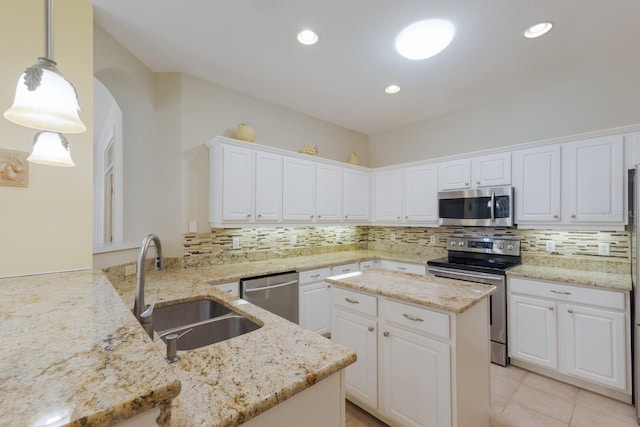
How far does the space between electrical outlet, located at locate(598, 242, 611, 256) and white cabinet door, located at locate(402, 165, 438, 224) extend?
5.02 ft

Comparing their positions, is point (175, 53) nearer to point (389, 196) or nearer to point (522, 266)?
point (389, 196)

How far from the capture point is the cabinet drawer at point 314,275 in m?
3.10

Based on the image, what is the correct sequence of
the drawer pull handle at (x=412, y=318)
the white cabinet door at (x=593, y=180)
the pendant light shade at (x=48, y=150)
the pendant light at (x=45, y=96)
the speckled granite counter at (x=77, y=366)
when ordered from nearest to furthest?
the speckled granite counter at (x=77, y=366), the pendant light at (x=45, y=96), the pendant light shade at (x=48, y=150), the drawer pull handle at (x=412, y=318), the white cabinet door at (x=593, y=180)

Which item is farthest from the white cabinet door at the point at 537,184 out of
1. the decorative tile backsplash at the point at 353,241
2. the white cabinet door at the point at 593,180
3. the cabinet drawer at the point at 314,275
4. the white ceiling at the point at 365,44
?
the cabinet drawer at the point at 314,275

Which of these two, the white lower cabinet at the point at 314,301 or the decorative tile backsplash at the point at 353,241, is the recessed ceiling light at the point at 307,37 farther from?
the white lower cabinet at the point at 314,301

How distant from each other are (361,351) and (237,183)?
77.1 inches

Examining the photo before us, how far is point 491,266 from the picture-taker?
2.96 metres

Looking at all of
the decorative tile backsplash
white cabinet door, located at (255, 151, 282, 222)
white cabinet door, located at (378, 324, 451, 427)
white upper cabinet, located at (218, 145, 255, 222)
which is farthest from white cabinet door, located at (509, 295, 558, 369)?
white upper cabinet, located at (218, 145, 255, 222)

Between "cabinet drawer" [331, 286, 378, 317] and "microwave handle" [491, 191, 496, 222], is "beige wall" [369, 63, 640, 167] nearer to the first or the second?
"microwave handle" [491, 191, 496, 222]

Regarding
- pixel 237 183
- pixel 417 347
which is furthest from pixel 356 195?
pixel 417 347

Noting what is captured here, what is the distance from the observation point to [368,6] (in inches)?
75.3

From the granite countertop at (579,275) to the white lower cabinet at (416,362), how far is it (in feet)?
3.70

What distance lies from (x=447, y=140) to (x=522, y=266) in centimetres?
188

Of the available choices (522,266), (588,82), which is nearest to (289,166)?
(522,266)
